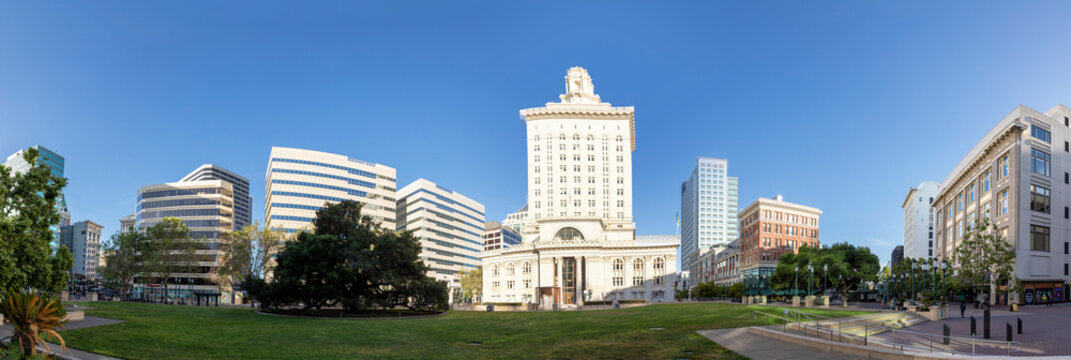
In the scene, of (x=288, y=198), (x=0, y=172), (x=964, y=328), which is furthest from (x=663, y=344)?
(x=288, y=198)

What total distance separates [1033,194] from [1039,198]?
1503 millimetres

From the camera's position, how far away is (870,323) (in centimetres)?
3294

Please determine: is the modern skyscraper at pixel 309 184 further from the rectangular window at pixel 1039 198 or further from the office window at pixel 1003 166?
the rectangular window at pixel 1039 198

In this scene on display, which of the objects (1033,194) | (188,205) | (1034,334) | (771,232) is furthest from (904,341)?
(188,205)

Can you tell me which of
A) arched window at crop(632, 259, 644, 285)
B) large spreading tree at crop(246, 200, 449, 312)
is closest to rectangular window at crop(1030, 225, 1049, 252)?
arched window at crop(632, 259, 644, 285)

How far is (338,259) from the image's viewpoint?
182ft

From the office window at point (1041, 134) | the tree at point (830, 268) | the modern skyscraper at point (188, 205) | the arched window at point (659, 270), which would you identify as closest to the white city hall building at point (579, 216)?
the arched window at point (659, 270)

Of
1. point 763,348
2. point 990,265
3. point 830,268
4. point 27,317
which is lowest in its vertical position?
point 830,268

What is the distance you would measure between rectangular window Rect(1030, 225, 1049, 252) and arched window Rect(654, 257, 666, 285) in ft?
197

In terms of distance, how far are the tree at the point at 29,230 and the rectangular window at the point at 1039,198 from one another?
88584 mm

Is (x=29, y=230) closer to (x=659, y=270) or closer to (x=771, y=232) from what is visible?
(x=659, y=270)

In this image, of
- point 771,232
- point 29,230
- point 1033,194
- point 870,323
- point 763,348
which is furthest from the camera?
point 771,232

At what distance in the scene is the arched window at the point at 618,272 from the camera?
394ft

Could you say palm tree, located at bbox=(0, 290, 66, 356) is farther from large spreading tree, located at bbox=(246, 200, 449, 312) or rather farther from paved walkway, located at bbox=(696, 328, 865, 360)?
large spreading tree, located at bbox=(246, 200, 449, 312)
